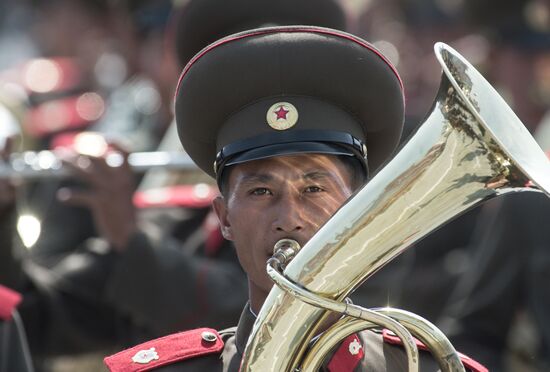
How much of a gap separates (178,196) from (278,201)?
143 inches

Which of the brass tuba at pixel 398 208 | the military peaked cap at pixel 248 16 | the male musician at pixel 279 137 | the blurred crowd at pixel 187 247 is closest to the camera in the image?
the brass tuba at pixel 398 208

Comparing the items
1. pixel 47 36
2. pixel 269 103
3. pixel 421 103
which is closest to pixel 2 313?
pixel 269 103

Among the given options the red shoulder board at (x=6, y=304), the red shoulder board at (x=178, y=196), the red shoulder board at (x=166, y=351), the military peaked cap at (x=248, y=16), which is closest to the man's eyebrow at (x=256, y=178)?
the red shoulder board at (x=166, y=351)

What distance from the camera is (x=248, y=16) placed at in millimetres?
5527

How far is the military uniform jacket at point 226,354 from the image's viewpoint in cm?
381

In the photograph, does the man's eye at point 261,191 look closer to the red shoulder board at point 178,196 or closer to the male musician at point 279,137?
the male musician at point 279,137

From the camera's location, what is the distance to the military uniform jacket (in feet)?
12.5

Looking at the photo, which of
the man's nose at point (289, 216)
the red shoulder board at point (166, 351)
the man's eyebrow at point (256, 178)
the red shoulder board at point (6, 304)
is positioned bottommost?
the red shoulder board at point (166, 351)

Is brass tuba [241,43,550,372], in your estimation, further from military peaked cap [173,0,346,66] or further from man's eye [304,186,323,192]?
military peaked cap [173,0,346,66]

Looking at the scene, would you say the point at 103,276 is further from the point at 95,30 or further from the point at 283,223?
the point at 95,30

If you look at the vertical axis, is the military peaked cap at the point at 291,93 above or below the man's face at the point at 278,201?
above

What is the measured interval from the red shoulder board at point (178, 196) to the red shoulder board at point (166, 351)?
3.07 m

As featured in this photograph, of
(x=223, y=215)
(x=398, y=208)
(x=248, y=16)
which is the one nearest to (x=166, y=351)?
(x=223, y=215)

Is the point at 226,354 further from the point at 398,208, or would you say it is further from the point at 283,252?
the point at 398,208
